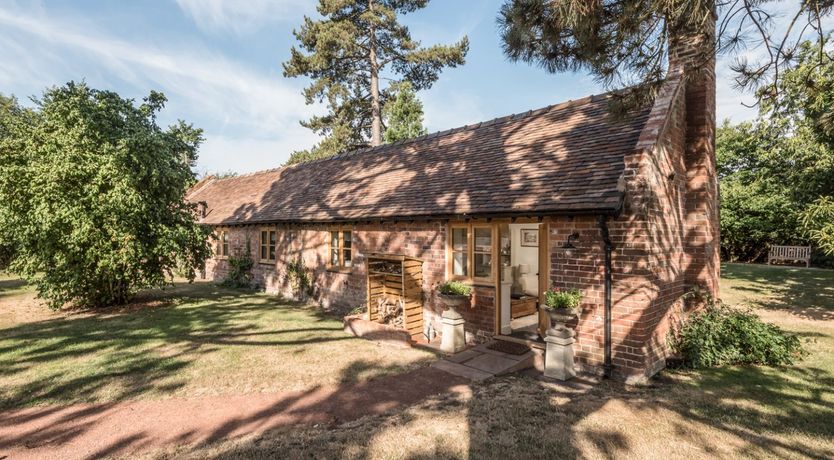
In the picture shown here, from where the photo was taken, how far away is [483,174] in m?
9.57

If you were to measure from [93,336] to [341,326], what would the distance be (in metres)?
5.49

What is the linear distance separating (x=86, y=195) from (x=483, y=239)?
10.4 meters

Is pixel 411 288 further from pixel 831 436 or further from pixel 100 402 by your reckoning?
pixel 831 436

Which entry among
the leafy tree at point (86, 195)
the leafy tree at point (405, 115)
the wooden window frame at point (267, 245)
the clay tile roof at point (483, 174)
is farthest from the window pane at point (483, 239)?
the leafy tree at point (405, 115)

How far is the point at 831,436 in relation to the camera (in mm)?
→ 4547

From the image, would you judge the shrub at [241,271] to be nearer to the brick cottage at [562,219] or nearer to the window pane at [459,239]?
the brick cottage at [562,219]

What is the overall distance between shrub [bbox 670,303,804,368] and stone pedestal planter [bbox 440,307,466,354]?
155 inches

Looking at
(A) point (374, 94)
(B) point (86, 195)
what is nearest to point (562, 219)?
(B) point (86, 195)

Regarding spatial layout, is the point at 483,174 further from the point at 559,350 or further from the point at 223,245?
the point at 223,245

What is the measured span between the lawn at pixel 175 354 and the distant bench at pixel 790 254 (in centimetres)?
2741

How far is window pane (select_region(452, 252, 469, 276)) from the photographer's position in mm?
8719

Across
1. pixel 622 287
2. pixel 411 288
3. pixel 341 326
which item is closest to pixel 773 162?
pixel 622 287

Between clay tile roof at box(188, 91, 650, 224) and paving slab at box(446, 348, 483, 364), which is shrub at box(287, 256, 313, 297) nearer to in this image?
clay tile roof at box(188, 91, 650, 224)

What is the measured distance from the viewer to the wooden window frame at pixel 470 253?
809 centimetres
